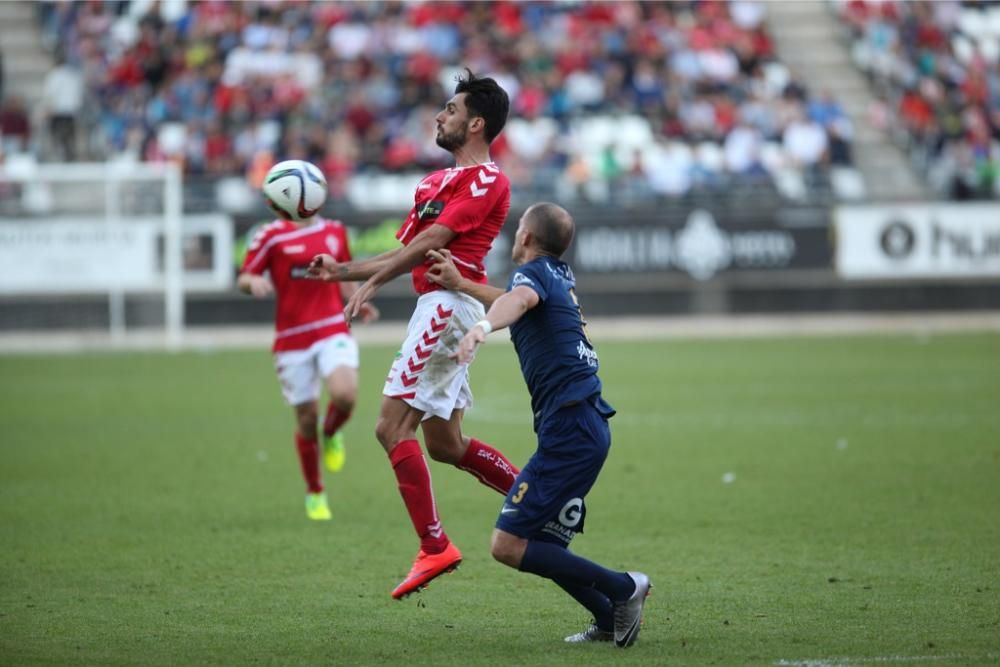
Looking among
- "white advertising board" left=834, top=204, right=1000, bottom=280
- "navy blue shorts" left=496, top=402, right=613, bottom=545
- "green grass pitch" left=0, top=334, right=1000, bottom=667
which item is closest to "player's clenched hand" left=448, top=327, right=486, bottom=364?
"navy blue shorts" left=496, top=402, right=613, bottom=545

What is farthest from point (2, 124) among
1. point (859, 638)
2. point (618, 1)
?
point (859, 638)

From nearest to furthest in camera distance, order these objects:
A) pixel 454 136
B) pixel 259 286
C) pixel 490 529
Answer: pixel 454 136, pixel 490 529, pixel 259 286

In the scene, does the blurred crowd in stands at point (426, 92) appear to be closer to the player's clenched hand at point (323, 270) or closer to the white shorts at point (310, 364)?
the white shorts at point (310, 364)

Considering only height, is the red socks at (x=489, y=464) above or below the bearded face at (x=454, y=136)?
below

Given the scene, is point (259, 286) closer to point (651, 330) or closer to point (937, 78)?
point (651, 330)

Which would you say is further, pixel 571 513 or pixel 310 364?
pixel 310 364

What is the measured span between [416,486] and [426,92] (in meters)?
20.6

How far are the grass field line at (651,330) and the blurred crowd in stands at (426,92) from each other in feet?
7.15

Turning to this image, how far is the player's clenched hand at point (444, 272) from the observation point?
6656 millimetres

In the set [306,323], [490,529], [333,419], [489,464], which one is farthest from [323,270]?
[333,419]

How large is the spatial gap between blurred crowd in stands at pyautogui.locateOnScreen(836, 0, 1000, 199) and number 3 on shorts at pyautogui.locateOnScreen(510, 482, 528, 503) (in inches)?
837

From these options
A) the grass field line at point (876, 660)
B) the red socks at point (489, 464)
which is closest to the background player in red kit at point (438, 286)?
the red socks at point (489, 464)

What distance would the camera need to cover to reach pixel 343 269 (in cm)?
712

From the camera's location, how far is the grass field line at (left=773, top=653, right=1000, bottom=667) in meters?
5.79
